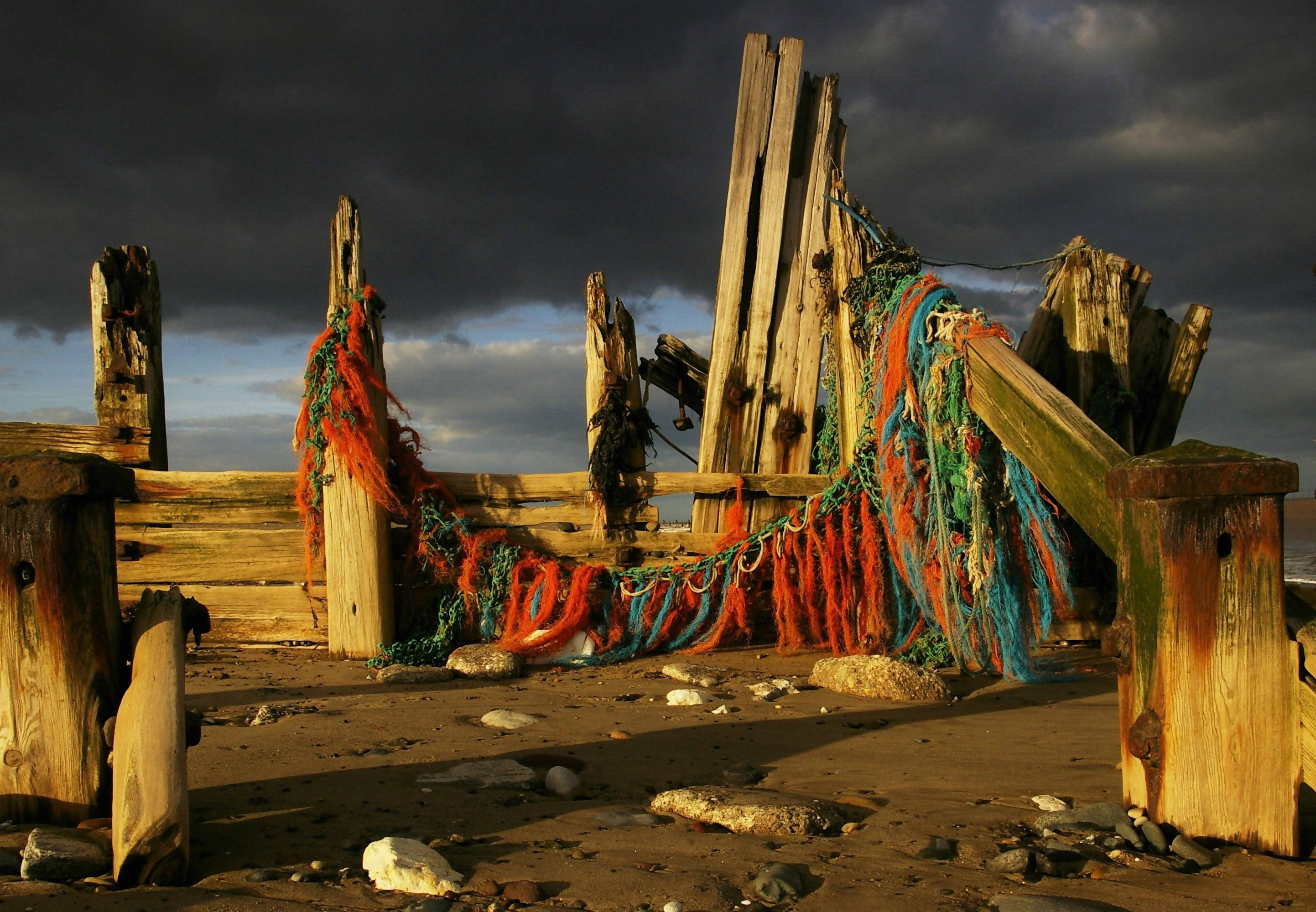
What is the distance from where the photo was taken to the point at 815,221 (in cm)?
750

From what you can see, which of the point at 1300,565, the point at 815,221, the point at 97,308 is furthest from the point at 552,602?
the point at 1300,565

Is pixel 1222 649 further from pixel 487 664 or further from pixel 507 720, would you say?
pixel 487 664

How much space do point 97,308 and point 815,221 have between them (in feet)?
17.3

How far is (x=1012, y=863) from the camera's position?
2.80m

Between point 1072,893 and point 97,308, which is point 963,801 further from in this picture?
point 97,308

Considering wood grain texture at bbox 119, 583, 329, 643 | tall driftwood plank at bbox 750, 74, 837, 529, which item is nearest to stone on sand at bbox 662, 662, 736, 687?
tall driftwood plank at bbox 750, 74, 837, 529

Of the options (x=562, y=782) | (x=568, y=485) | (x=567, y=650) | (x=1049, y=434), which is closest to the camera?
(x=562, y=782)

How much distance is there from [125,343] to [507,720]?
4761mm

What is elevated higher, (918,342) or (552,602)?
(918,342)

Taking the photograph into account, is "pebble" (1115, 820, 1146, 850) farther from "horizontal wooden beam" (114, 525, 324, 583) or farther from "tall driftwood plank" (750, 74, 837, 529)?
"horizontal wooden beam" (114, 525, 324, 583)

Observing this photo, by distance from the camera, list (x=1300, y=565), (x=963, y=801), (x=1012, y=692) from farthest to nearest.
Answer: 1. (x=1300, y=565)
2. (x=1012, y=692)
3. (x=963, y=801)

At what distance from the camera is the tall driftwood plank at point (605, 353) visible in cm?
714

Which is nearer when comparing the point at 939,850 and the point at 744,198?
the point at 939,850

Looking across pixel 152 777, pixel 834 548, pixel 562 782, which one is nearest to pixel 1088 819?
pixel 562 782
